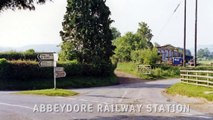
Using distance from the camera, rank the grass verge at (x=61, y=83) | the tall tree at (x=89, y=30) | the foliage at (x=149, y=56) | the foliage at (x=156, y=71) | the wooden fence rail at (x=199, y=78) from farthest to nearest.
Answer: the foliage at (x=149, y=56) < the foliage at (x=156, y=71) < the tall tree at (x=89, y=30) < the grass verge at (x=61, y=83) < the wooden fence rail at (x=199, y=78)

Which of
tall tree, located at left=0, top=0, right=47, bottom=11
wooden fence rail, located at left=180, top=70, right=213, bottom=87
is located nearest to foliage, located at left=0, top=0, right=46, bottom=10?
tall tree, located at left=0, top=0, right=47, bottom=11

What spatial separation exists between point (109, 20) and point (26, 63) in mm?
13332

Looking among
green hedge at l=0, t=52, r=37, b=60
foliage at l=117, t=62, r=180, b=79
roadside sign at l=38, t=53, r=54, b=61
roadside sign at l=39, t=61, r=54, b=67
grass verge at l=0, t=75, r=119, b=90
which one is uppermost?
green hedge at l=0, t=52, r=37, b=60

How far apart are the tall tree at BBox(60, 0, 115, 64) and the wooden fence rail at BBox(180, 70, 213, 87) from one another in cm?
1857

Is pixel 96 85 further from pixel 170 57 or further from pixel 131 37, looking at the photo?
pixel 170 57

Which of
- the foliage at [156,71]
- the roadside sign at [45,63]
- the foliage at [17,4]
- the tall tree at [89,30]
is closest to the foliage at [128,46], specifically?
the foliage at [156,71]

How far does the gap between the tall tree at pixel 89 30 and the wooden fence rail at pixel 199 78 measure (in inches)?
731

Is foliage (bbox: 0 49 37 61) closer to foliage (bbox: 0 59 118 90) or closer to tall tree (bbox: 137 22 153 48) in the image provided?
foliage (bbox: 0 59 118 90)

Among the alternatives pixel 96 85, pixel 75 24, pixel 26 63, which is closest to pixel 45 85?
pixel 26 63

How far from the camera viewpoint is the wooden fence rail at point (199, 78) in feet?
90.1

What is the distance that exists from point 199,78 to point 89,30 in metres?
23.7

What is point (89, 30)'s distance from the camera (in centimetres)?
5178

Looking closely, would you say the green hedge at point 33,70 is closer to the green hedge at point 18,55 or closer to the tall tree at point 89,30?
the tall tree at point 89,30

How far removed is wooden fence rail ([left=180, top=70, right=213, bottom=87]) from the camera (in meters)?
27.5
